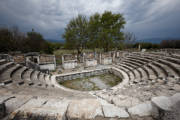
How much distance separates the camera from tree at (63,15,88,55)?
13463 mm

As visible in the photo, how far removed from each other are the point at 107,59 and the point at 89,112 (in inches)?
384

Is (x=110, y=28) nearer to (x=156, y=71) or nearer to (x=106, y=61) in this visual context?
(x=106, y=61)

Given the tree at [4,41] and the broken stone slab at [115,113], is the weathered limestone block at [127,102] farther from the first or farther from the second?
the tree at [4,41]

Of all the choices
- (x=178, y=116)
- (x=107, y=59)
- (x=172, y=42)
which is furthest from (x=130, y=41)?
(x=178, y=116)

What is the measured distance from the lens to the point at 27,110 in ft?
3.95

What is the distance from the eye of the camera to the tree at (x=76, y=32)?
13.5m

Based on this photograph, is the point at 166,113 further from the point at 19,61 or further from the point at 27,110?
the point at 19,61

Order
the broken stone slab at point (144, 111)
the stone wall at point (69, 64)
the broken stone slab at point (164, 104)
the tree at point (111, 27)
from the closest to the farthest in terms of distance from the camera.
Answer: the broken stone slab at point (164, 104) < the broken stone slab at point (144, 111) < the stone wall at point (69, 64) < the tree at point (111, 27)

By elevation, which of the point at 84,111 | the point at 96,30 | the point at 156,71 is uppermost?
the point at 96,30

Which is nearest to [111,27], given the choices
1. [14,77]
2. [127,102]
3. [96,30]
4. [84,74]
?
[96,30]

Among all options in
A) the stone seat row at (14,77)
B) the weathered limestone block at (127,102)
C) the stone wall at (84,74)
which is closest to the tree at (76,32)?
the stone wall at (84,74)

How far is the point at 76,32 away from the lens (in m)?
13.6

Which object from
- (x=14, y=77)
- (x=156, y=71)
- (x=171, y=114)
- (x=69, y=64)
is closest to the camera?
(x=171, y=114)

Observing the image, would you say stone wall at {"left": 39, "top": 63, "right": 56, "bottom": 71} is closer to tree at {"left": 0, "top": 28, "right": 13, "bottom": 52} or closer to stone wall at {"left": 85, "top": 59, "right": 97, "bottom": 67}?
stone wall at {"left": 85, "top": 59, "right": 97, "bottom": 67}
